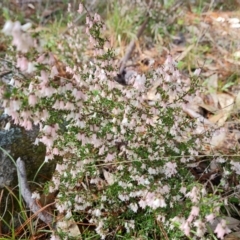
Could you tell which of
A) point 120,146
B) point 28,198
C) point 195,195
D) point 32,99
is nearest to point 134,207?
point 120,146

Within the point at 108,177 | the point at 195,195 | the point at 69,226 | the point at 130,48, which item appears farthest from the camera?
the point at 130,48

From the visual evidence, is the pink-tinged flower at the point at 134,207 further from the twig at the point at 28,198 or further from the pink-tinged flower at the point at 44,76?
the pink-tinged flower at the point at 44,76

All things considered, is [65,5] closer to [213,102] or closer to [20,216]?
[213,102]

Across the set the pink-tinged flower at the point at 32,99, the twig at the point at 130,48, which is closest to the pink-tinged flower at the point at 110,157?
the pink-tinged flower at the point at 32,99

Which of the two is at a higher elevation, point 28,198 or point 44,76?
point 44,76

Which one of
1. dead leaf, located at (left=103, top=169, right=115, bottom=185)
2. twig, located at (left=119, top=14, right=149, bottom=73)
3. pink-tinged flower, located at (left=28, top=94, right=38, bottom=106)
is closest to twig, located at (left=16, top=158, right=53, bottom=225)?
dead leaf, located at (left=103, top=169, right=115, bottom=185)

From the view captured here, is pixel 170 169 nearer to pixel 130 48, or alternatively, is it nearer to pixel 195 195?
pixel 195 195
